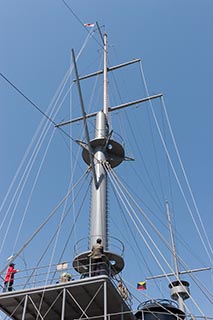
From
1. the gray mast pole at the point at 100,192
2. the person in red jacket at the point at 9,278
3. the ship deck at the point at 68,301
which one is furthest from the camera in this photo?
the gray mast pole at the point at 100,192

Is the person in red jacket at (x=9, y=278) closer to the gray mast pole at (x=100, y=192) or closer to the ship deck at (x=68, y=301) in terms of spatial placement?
the ship deck at (x=68, y=301)

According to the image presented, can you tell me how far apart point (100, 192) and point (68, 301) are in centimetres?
448

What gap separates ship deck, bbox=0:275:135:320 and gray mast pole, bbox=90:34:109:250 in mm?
2124

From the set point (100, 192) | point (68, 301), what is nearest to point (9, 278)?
point (68, 301)

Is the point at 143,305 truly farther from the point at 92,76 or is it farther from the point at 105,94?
the point at 92,76

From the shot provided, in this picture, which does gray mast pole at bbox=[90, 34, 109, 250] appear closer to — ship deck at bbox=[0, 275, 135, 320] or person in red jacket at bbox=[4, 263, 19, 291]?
ship deck at bbox=[0, 275, 135, 320]

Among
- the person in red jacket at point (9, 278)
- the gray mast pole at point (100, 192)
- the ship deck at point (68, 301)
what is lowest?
the ship deck at point (68, 301)

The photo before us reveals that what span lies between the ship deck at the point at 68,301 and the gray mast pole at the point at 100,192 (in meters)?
2.12

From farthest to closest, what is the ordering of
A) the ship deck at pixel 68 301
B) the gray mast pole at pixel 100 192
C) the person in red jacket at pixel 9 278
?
the gray mast pole at pixel 100 192 < the person in red jacket at pixel 9 278 < the ship deck at pixel 68 301

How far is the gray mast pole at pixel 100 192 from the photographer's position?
14812 mm

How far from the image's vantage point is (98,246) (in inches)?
533

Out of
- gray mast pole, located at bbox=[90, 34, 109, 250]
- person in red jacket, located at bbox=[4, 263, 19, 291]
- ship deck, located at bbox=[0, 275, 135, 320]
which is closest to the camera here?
ship deck, located at bbox=[0, 275, 135, 320]

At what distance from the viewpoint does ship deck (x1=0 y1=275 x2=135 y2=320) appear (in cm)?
1223

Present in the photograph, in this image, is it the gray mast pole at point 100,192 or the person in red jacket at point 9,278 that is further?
the gray mast pole at point 100,192
